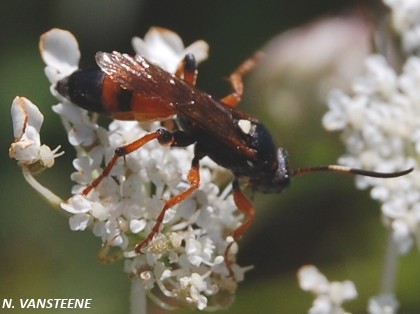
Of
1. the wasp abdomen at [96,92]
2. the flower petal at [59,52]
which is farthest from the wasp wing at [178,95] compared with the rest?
the flower petal at [59,52]

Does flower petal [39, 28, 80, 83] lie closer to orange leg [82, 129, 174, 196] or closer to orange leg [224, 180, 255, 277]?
orange leg [82, 129, 174, 196]

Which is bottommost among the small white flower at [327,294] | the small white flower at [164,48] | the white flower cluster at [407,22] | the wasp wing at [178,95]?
the small white flower at [327,294]

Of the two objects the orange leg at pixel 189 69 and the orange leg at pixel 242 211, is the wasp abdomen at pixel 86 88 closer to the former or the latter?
the orange leg at pixel 189 69

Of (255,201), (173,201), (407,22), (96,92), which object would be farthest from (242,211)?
(407,22)

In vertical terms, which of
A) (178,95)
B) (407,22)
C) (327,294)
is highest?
(407,22)

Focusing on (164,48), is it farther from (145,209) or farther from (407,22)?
(407,22)

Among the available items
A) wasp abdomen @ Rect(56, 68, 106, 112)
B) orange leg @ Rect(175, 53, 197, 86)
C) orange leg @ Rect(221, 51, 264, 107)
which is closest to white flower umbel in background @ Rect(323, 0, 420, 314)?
orange leg @ Rect(221, 51, 264, 107)

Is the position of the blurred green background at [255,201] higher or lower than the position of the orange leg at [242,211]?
higher
